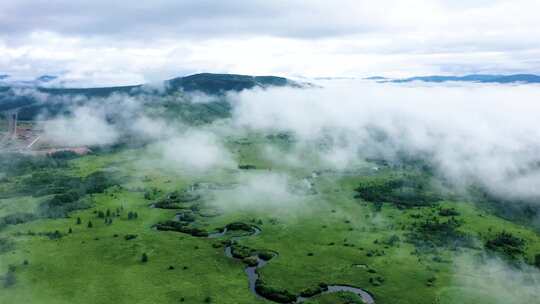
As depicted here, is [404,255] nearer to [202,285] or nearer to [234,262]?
[234,262]

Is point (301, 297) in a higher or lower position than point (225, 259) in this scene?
lower

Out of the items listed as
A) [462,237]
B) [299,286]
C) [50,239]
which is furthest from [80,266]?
[462,237]

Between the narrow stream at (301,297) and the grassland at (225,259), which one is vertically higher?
the grassland at (225,259)

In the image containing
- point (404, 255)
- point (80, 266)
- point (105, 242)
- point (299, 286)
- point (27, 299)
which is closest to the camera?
point (27, 299)

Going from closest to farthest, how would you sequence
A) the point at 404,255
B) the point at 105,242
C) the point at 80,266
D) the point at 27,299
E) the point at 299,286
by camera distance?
the point at 27,299 → the point at 299,286 → the point at 80,266 → the point at 404,255 → the point at 105,242

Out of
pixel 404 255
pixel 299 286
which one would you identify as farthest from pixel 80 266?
pixel 404 255

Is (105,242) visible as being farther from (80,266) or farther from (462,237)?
(462,237)

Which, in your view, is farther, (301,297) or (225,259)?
(225,259)

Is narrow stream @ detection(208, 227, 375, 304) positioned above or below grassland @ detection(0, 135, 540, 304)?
below

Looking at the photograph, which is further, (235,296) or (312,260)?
(312,260)
